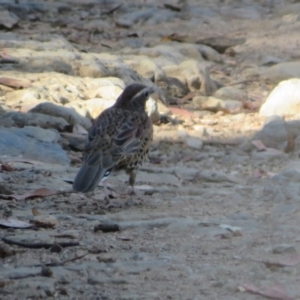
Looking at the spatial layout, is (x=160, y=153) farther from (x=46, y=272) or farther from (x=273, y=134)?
(x=46, y=272)

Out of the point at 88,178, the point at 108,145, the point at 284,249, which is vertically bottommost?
the point at 88,178

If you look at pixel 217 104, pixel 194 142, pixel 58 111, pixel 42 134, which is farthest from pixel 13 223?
pixel 217 104

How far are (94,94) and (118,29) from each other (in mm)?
5260

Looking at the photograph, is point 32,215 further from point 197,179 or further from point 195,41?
point 195,41

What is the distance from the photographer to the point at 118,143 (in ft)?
23.3

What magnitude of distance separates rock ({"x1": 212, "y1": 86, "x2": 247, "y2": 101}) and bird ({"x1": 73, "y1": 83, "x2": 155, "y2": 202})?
367cm

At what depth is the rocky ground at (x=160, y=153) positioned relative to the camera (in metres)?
4.80

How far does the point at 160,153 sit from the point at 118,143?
203cm

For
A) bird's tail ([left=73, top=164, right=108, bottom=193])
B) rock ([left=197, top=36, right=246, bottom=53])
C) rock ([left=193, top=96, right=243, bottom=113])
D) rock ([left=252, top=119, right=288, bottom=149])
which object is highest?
bird's tail ([left=73, top=164, right=108, bottom=193])

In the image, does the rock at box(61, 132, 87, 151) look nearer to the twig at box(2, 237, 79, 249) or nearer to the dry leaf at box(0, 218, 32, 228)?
the dry leaf at box(0, 218, 32, 228)

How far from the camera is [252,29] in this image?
1562 centimetres

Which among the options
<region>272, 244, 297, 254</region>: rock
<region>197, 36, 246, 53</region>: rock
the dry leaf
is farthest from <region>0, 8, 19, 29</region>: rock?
<region>272, 244, 297, 254</region>: rock

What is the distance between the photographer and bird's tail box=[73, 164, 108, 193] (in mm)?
6422

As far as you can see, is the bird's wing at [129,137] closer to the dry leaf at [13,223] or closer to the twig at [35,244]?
the dry leaf at [13,223]
